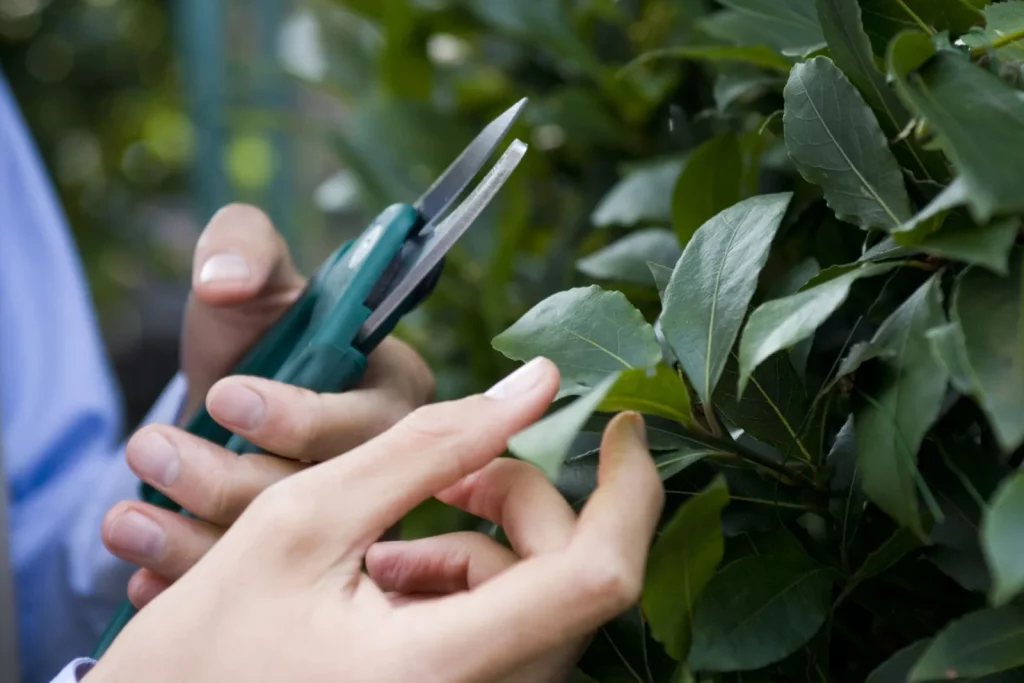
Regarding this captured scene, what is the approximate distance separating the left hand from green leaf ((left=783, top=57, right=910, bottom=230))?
18cm

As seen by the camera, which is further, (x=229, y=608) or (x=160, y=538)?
(x=160, y=538)

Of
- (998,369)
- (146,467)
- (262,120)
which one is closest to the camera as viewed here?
(998,369)

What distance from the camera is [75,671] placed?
0.97ft

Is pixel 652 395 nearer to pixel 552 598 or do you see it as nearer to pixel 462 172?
pixel 552 598

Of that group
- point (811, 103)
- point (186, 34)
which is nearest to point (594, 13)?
point (811, 103)

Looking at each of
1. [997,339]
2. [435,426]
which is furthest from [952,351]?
[435,426]

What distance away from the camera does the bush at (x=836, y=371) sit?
0.61 ft

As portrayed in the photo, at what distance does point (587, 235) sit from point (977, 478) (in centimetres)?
34

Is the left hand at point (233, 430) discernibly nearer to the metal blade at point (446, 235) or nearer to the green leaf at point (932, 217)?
the metal blade at point (446, 235)

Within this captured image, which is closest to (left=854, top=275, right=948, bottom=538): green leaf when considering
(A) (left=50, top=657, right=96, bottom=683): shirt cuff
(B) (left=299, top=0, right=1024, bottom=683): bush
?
(B) (left=299, top=0, right=1024, bottom=683): bush

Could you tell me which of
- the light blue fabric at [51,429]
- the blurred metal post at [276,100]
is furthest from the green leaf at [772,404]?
the blurred metal post at [276,100]

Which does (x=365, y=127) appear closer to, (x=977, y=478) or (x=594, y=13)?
(x=594, y=13)

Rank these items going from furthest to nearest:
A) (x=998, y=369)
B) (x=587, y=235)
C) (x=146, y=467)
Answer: (x=587, y=235)
(x=146, y=467)
(x=998, y=369)

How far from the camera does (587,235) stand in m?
0.54
